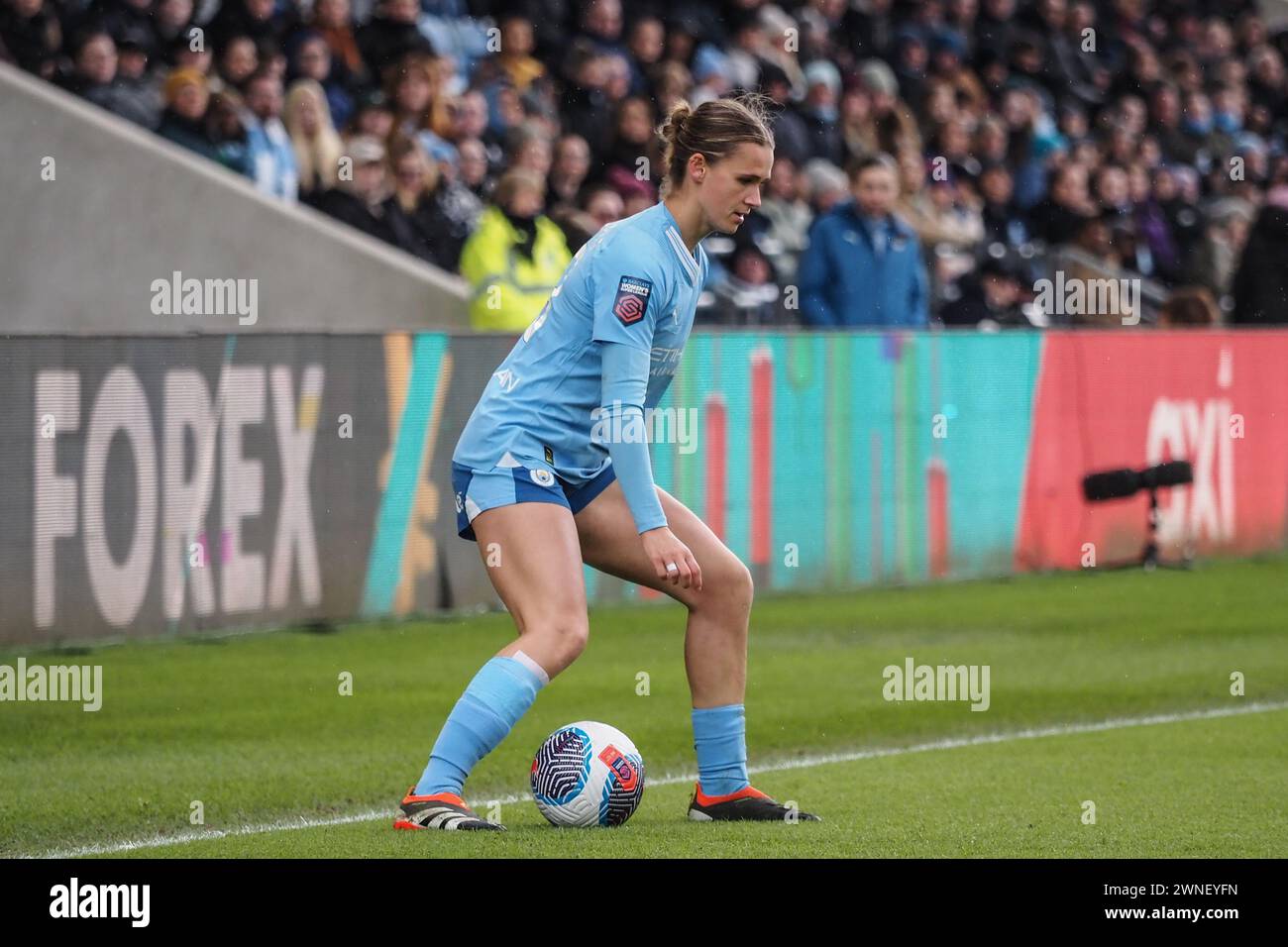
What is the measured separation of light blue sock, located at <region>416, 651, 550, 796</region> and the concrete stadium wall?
5.09 meters

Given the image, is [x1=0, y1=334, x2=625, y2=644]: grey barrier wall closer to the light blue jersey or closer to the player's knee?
the light blue jersey

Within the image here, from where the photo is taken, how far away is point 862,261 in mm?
15047

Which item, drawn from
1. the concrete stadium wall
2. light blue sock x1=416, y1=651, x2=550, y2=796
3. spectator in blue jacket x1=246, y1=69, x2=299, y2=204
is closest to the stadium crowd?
spectator in blue jacket x1=246, y1=69, x2=299, y2=204

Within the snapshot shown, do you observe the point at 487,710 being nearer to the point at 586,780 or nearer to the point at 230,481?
the point at 586,780

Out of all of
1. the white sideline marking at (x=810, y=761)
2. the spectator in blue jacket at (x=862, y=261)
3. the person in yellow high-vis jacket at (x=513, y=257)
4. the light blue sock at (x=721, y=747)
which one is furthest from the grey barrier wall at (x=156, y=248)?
the light blue sock at (x=721, y=747)

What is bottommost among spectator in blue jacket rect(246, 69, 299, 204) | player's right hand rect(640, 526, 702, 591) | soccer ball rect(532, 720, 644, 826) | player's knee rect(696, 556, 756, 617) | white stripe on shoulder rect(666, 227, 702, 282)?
soccer ball rect(532, 720, 644, 826)

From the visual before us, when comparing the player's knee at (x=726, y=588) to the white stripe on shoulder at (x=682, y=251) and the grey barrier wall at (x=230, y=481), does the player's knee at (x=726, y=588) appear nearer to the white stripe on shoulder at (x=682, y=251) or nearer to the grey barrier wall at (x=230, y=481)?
the white stripe on shoulder at (x=682, y=251)

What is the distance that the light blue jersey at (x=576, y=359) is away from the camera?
6484mm

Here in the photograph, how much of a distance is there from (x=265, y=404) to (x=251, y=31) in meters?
4.18

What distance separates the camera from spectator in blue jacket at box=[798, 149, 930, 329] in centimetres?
1499

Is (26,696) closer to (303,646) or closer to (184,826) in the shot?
(303,646)

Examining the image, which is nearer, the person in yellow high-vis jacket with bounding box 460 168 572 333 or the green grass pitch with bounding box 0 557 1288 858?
the green grass pitch with bounding box 0 557 1288 858

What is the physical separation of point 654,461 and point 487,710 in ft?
23.7
